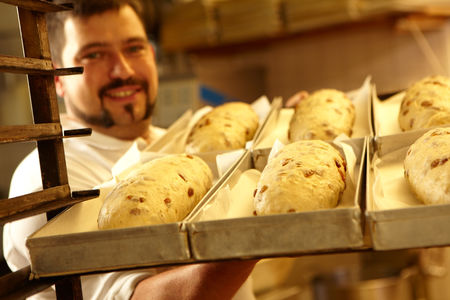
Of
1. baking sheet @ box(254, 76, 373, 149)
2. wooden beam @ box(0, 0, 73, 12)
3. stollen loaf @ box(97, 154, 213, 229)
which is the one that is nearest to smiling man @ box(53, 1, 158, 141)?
baking sheet @ box(254, 76, 373, 149)

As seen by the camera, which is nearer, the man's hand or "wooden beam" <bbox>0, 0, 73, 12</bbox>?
"wooden beam" <bbox>0, 0, 73, 12</bbox>

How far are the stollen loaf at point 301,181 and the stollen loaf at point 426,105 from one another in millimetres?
386

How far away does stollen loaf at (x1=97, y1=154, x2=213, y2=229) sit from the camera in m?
1.06

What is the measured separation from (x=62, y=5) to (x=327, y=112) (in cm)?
89

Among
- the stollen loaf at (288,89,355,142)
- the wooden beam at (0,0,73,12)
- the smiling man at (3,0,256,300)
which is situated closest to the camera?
the wooden beam at (0,0,73,12)

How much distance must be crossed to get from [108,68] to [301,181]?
3.89 ft

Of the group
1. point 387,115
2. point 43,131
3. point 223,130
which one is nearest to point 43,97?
point 43,131

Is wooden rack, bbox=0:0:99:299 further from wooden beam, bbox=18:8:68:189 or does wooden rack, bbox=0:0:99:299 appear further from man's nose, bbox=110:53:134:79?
man's nose, bbox=110:53:134:79

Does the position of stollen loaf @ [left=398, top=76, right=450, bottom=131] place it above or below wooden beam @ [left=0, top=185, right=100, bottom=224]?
above

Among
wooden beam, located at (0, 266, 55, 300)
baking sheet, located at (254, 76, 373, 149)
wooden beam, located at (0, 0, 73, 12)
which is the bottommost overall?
wooden beam, located at (0, 266, 55, 300)

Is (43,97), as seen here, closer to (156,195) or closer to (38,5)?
(38,5)

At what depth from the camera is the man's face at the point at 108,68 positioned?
6.63ft

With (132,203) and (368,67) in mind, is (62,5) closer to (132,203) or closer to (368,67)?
Answer: (132,203)

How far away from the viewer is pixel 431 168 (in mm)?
1054
